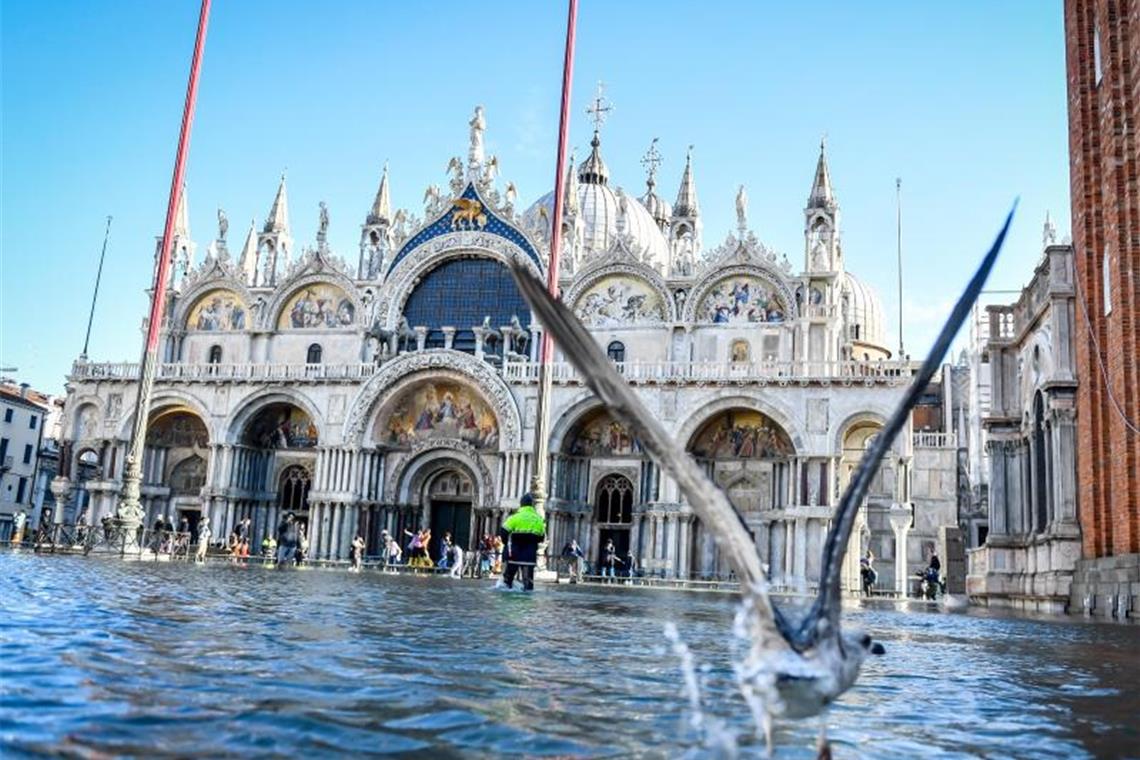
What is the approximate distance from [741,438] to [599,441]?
4.98 meters

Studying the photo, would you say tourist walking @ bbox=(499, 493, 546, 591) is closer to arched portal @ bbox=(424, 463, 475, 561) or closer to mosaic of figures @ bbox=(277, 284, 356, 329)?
arched portal @ bbox=(424, 463, 475, 561)

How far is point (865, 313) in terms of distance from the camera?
57781 millimetres

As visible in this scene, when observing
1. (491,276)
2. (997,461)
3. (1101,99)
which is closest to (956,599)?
(997,461)

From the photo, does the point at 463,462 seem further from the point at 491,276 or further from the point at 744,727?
the point at 744,727

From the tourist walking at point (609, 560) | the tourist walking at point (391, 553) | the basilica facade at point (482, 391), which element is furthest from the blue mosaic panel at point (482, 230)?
the tourist walking at point (391, 553)

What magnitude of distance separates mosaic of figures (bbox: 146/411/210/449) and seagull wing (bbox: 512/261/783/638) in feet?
132

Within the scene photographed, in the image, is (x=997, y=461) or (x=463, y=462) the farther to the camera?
(x=463, y=462)

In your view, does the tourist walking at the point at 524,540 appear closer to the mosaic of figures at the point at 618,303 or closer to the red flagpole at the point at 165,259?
the red flagpole at the point at 165,259

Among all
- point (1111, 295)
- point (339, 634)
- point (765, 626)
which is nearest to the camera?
point (765, 626)

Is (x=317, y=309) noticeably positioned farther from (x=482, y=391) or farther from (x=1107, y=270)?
(x=1107, y=270)

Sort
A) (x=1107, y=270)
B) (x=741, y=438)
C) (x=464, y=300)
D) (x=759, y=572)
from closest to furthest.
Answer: (x=759, y=572), (x=1107, y=270), (x=741, y=438), (x=464, y=300)

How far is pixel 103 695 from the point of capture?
3.64m

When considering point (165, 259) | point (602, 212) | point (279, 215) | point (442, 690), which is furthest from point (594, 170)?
point (442, 690)

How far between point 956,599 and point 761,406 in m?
11.5
